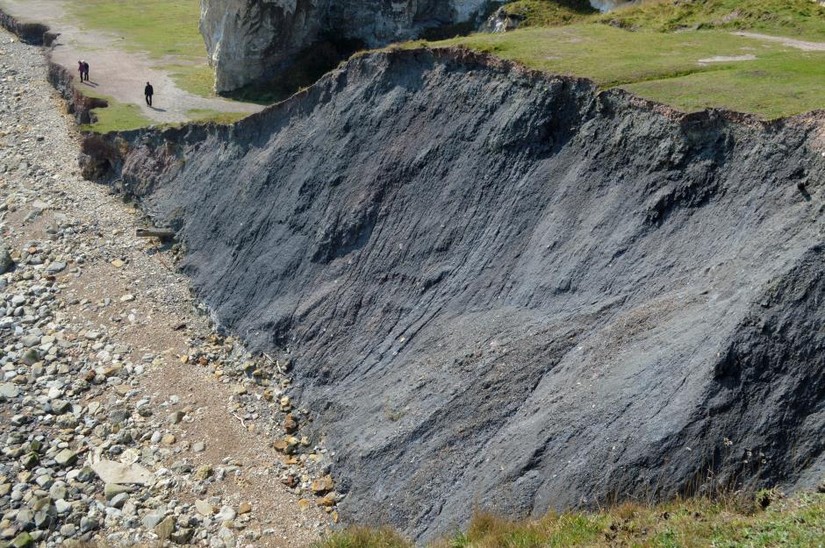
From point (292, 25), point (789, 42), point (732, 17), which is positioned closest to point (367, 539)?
point (789, 42)

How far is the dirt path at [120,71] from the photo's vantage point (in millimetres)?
38531

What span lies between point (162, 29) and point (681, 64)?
43.8m

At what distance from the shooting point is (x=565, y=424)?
15438mm

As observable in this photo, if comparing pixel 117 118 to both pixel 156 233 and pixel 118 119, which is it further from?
pixel 156 233

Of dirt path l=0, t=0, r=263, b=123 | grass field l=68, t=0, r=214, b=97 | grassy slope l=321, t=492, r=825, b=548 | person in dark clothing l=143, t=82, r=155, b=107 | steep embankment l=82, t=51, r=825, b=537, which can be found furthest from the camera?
grass field l=68, t=0, r=214, b=97

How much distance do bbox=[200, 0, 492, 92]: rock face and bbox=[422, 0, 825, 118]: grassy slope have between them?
12490mm

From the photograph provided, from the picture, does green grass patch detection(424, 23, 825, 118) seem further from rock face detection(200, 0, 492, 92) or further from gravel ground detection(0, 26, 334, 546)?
rock face detection(200, 0, 492, 92)

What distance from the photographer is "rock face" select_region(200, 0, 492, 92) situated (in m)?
41.0

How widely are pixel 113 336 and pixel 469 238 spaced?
11.9 metres

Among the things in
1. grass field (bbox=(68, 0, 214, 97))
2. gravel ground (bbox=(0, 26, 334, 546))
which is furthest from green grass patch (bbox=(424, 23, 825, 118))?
grass field (bbox=(68, 0, 214, 97))

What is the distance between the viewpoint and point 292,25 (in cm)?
4162

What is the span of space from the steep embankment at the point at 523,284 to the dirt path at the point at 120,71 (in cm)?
1173

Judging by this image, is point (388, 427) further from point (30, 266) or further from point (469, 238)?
point (30, 266)

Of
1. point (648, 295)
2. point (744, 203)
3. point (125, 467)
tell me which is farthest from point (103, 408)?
point (744, 203)
